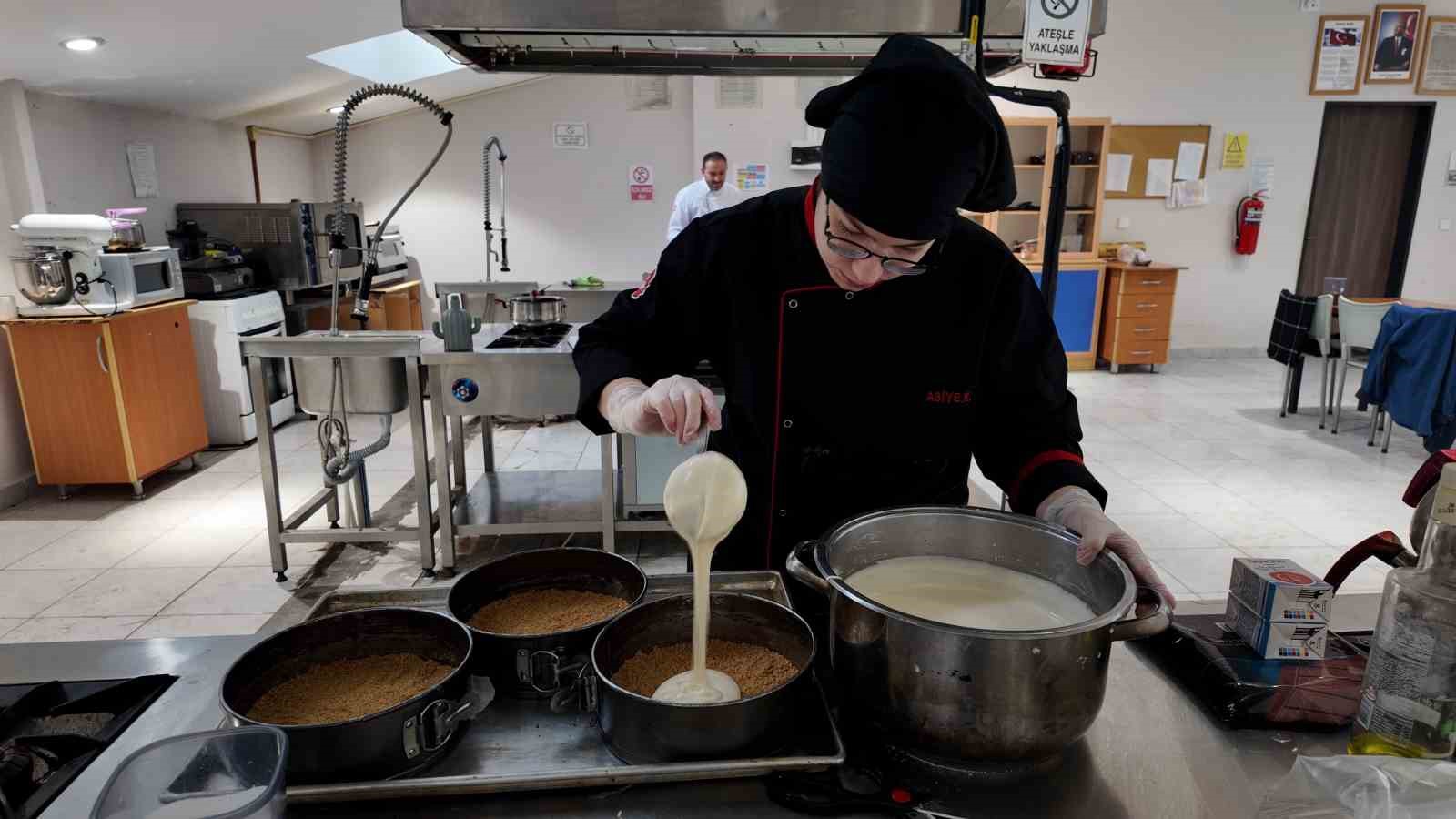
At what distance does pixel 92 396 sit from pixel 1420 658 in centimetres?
498

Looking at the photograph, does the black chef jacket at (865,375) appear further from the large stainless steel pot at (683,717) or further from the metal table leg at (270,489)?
the metal table leg at (270,489)

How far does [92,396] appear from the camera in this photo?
4.02 meters

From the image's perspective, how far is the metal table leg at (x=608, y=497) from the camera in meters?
3.33

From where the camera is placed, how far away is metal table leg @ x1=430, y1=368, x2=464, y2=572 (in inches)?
127

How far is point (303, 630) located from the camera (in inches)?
39.2

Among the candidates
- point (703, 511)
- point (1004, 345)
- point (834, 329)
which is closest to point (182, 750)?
point (703, 511)

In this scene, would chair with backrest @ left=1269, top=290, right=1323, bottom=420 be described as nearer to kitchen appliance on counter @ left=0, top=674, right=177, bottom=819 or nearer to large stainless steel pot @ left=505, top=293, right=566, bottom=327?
large stainless steel pot @ left=505, top=293, right=566, bottom=327

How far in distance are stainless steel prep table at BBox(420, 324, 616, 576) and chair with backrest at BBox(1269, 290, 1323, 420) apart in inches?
189

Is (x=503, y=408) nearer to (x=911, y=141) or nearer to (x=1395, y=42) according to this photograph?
(x=911, y=141)

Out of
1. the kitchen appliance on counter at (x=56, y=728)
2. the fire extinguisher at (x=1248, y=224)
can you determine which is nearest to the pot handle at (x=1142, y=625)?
the kitchen appliance on counter at (x=56, y=728)

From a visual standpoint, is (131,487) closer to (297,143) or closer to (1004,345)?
(297,143)

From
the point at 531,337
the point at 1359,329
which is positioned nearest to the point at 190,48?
the point at 531,337

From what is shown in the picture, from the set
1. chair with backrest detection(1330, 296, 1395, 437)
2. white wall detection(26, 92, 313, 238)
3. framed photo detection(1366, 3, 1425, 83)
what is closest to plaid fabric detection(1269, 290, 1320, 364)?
chair with backrest detection(1330, 296, 1395, 437)

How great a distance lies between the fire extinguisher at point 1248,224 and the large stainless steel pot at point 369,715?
845cm
